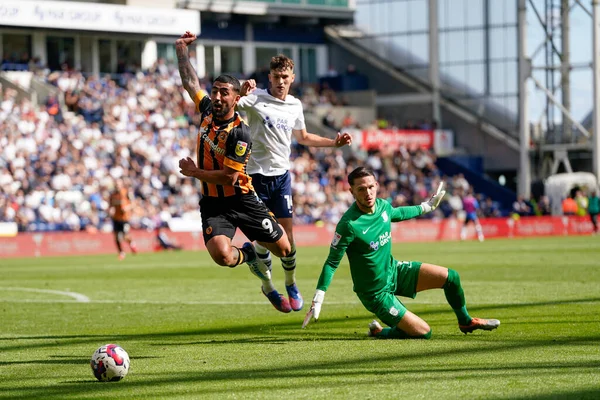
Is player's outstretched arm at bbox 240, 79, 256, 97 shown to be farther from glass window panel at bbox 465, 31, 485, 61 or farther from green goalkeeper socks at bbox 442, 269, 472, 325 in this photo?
glass window panel at bbox 465, 31, 485, 61

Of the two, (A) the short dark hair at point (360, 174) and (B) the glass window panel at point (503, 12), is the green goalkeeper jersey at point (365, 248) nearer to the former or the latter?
(A) the short dark hair at point (360, 174)

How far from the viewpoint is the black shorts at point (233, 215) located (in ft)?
36.7

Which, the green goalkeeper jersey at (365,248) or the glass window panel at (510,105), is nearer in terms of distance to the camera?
the green goalkeeper jersey at (365,248)

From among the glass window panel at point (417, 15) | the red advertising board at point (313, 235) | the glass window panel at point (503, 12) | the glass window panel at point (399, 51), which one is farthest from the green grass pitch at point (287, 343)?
the glass window panel at point (399, 51)

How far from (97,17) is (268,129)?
33.7 m

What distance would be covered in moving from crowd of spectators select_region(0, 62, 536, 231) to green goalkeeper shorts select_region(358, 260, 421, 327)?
2527 centimetres

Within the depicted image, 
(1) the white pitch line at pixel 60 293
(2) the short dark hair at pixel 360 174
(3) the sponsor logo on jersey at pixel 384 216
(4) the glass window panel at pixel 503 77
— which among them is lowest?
(1) the white pitch line at pixel 60 293

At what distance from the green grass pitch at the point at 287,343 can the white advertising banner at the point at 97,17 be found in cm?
2484

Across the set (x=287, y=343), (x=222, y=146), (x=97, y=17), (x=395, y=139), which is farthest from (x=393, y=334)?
(x=395, y=139)

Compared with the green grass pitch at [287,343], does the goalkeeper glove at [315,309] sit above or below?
above

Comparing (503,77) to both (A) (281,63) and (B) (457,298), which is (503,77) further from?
(B) (457,298)

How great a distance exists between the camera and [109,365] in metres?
7.90

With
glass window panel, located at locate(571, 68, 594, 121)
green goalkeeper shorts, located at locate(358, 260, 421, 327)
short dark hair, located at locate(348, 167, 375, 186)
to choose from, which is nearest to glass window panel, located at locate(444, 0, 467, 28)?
glass window panel, located at locate(571, 68, 594, 121)

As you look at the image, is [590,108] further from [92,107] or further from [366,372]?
[366,372]
